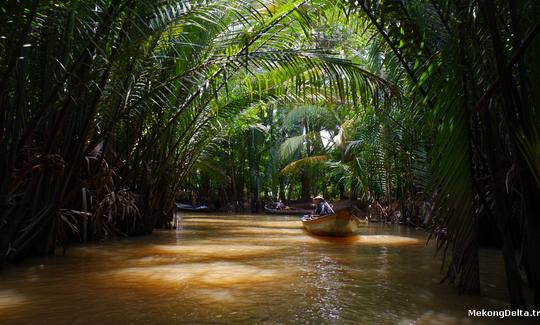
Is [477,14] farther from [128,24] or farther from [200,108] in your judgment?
[200,108]

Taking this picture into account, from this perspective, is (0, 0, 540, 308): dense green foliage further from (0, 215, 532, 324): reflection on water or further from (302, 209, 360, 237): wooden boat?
(302, 209, 360, 237): wooden boat

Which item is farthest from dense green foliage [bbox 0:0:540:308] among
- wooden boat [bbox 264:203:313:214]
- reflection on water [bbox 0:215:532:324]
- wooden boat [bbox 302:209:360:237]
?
wooden boat [bbox 264:203:313:214]

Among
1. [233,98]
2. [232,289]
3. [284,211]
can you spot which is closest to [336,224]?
[233,98]

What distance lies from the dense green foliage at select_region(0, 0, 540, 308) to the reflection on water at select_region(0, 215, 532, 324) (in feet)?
1.44

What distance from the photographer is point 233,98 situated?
34.1 feet

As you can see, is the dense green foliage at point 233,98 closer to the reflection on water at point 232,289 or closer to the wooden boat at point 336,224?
the reflection on water at point 232,289

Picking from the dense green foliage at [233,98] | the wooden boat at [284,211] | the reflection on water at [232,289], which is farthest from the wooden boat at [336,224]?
the wooden boat at [284,211]

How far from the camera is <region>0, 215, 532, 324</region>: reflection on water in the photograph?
11.4 feet

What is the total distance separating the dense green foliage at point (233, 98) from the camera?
10.7 ft

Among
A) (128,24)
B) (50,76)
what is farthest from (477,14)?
(50,76)

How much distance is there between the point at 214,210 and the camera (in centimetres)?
2884

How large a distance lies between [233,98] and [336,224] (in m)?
3.90

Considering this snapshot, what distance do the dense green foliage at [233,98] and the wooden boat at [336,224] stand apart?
288 cm

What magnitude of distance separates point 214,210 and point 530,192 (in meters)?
26.6
